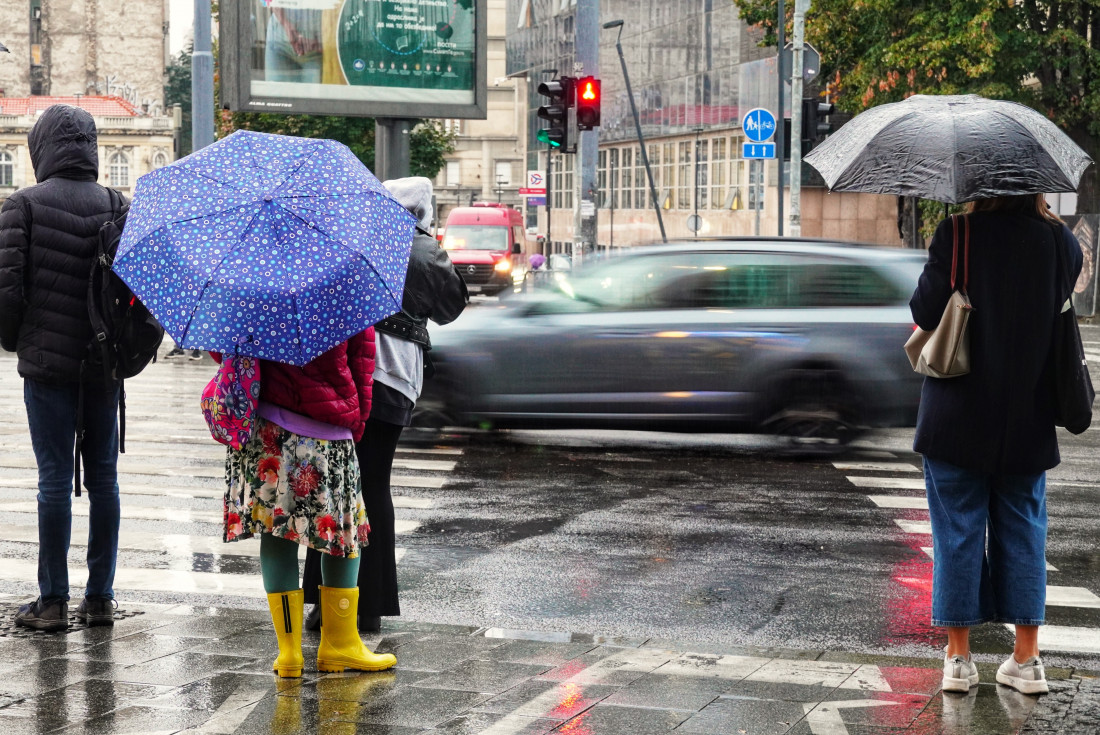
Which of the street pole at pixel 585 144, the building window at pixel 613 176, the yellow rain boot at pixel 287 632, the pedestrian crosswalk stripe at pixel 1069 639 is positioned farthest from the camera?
the building window at pixel 613 176

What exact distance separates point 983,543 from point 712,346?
6.46 metres

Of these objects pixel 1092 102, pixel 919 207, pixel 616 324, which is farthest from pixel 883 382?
pixel 919 207

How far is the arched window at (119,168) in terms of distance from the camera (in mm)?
125375

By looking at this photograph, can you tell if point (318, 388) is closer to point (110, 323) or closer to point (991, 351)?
point (110, 323)

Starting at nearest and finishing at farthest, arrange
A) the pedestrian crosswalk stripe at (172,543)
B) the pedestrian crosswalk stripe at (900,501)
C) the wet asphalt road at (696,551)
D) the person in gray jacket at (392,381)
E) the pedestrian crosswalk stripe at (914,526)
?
the person in gray jacket at (392,381) → the wet asphalt road at (696,551) → the pedestrian crosswalk stripe at (172,543) → the pedestrian crosswalk stripe at (914,526) → the pedestrian crosswalk stripe at (900,501)

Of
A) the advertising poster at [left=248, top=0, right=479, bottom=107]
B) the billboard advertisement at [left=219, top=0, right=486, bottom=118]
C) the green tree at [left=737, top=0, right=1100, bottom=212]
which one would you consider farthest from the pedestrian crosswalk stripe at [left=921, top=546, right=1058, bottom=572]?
the green tree at [left=737, top=0, right=1100, bottom=212]

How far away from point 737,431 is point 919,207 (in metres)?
26.4

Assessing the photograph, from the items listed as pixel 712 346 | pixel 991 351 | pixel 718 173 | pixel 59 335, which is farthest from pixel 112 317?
pixel 718 173

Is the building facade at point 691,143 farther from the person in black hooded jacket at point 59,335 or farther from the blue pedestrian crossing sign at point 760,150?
the person in black hooded jacket at point 59,335

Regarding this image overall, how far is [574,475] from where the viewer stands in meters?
10.9

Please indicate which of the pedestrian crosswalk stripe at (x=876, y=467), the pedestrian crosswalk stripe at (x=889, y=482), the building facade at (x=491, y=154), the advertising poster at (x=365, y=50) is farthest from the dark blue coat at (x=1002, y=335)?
the building facade at (x=491, y=154)

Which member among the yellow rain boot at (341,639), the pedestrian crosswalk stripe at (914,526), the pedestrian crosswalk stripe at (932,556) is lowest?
the pedestrian crosswalk stripe at (914,526)

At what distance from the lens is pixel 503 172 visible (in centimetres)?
11906

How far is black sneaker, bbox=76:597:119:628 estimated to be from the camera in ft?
19.9
